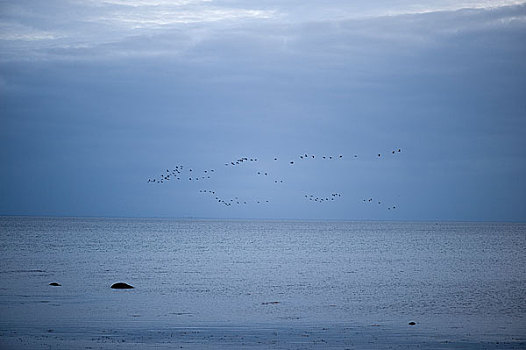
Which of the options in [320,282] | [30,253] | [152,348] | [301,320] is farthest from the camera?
[30,253]

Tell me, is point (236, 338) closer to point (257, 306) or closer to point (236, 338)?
point (236, 338)

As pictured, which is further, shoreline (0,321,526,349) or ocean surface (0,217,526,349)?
ocean surface (0,217,526,349)

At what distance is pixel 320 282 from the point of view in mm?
55906

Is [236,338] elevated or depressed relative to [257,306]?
depressed

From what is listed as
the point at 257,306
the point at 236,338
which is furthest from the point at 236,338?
the point at 257,306

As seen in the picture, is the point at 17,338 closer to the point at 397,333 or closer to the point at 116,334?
the point at 116,334

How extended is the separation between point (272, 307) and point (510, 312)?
45.2 ft

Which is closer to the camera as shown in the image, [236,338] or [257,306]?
[236,338]

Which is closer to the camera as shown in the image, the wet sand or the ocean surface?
the wet sand

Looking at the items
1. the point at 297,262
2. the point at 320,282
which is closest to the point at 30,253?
the point at 297,262

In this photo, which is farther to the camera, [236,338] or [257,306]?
[257,306]

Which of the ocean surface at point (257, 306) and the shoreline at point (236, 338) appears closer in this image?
the shoreline at point (236, 338)

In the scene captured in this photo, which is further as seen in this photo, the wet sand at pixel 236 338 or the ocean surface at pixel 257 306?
the ocean surface at pixel 257 306

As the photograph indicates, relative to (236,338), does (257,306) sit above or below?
above
